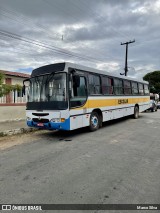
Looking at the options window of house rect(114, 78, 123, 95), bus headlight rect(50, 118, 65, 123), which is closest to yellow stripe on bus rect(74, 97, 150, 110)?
window of house rect(114, 78, 123, 95)

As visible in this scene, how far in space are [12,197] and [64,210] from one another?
1.02 meters

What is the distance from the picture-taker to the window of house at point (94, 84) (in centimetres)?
954

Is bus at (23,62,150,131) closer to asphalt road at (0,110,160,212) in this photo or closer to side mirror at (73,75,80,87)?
side mirror at (73,75,80,87)

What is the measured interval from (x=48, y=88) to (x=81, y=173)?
4.59m

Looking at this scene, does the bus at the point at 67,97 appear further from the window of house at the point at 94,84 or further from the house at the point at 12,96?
the house at the point at 12,96

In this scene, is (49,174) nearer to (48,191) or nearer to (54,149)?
(48,191)

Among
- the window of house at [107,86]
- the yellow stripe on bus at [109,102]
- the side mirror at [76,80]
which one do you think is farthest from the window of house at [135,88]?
the side mirror at [76,80]

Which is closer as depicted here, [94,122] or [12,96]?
[94,122]

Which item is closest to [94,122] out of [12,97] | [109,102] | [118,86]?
[109,102]

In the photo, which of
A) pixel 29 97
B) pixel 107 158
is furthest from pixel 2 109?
pixel 107 158

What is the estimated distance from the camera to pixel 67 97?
780 centimetres

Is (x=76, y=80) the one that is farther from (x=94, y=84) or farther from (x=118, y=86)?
(x=118, y=86)

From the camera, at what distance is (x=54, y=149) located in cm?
659

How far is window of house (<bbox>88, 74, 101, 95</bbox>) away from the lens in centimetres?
954
